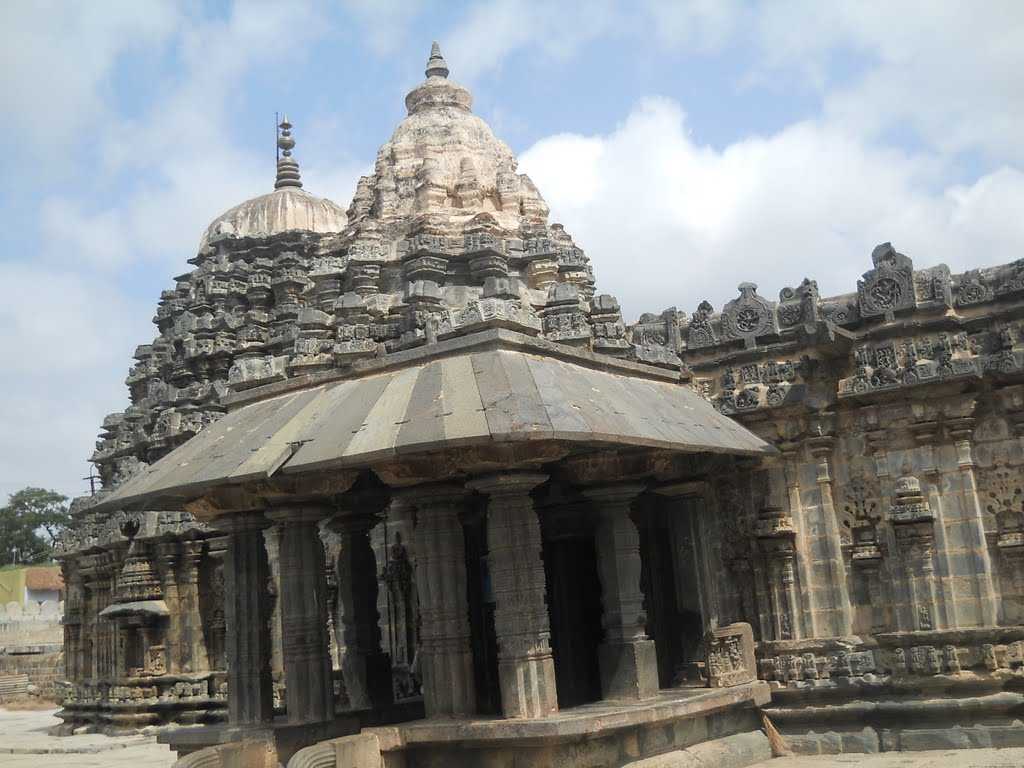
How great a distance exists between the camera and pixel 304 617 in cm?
1005

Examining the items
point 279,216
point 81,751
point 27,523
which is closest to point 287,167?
point 279,216

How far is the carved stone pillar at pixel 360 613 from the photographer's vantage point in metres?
11.2

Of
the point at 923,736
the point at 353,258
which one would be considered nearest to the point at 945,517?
the point at 923,736

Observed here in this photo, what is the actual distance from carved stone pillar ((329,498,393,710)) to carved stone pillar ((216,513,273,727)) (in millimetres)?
1040

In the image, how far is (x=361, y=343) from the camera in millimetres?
15961

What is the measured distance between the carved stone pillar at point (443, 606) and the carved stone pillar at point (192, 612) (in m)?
11.8

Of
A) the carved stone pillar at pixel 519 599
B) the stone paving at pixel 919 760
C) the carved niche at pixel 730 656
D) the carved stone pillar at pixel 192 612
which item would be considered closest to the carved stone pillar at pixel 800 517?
the stone paving at pixel 919 760

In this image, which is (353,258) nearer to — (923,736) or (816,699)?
(816,699)

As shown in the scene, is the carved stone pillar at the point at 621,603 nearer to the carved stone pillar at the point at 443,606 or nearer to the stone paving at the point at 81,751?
the carved stone pillar at the point at 443,606

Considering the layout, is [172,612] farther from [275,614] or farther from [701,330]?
[701,330]

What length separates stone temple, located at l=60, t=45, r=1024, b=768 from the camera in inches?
353

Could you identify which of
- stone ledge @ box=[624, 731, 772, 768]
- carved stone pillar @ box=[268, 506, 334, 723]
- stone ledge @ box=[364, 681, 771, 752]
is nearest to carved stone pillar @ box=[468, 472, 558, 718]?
stone ledge @ box=[364, 681, 771, 752]

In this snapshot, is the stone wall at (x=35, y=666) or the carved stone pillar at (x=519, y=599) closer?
the carved stone pillar at (x=519, y=599)

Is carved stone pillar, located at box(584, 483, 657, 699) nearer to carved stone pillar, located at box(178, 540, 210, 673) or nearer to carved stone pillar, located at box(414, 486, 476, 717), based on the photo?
carved stone pillar, located at box(414, 486, 476, 717)
